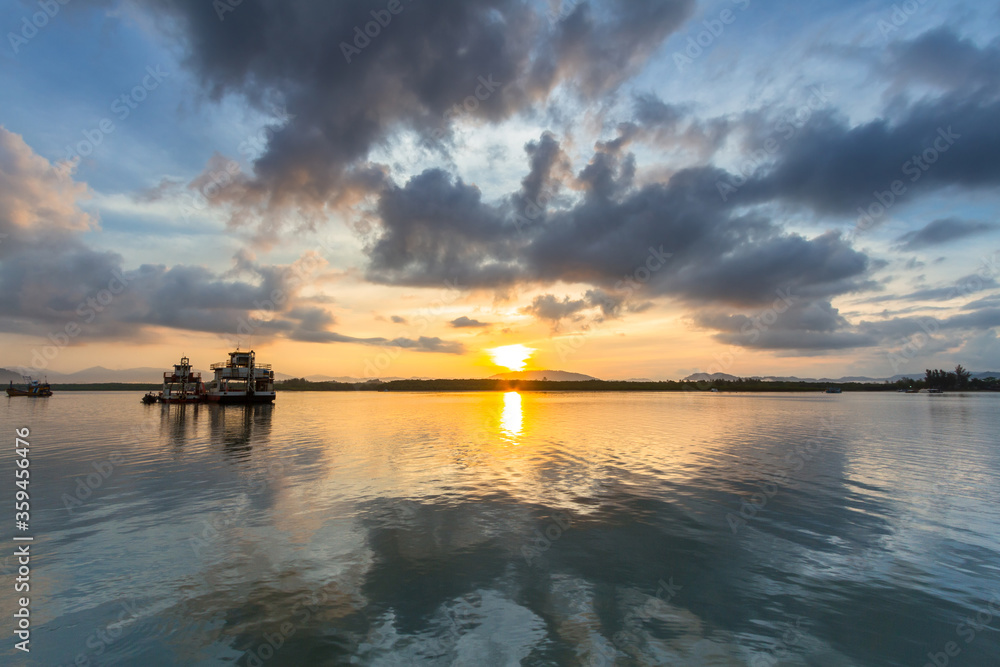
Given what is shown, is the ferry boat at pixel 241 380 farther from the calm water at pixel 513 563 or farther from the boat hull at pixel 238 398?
the calm water at pixel 513 563

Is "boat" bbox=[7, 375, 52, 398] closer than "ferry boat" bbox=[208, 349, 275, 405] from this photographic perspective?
No

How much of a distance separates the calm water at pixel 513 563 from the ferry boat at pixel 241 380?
97355 millimetres

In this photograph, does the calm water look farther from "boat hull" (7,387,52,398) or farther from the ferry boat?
"boat hull" (7,387,52,398)

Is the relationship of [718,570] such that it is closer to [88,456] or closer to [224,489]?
[224,489]

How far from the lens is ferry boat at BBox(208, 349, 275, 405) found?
120 metres

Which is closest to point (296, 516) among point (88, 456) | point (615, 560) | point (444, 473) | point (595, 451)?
point (444, 473)

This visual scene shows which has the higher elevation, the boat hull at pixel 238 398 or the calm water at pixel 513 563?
the boat hull at pixel 238 398

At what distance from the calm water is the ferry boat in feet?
319

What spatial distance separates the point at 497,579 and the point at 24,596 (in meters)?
13.2

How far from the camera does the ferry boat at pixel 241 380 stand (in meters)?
120

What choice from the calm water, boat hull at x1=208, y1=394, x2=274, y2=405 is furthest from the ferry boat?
the calm water

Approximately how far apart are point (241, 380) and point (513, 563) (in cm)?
13361

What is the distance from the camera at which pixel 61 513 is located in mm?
19859

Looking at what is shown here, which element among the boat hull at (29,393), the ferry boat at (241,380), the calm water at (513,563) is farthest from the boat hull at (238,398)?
the boat hull at (29,393)
